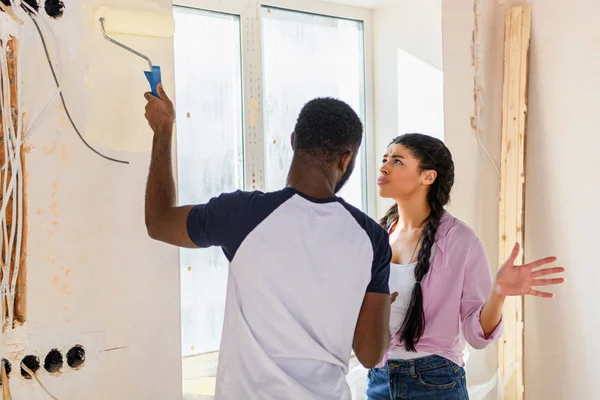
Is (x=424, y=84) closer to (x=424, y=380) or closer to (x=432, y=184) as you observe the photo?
(x=432, y=184)

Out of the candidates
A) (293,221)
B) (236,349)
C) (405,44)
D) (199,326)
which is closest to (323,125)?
(293,221)

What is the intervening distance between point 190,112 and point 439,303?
99 cm

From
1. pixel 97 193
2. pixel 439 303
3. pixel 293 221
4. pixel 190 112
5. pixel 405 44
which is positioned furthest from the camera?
pixel 405 44

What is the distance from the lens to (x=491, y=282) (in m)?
1.76

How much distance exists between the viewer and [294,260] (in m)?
1.23

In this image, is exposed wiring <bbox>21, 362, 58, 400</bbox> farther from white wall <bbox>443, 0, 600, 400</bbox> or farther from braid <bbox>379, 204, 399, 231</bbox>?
white wall <bbox>443, 0, 600, 400</bbox>

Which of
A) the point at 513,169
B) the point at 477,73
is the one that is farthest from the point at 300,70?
the point at 513,169

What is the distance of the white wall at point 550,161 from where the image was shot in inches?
90.6

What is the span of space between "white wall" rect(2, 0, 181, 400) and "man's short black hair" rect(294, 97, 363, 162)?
0.49m

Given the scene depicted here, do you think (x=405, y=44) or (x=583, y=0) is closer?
(x=583, y=0)

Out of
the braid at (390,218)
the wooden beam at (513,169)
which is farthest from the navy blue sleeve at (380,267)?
the wooden beam at (513,169)

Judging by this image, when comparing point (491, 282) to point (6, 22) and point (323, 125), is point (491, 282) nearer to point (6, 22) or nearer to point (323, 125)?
point (323, 125)

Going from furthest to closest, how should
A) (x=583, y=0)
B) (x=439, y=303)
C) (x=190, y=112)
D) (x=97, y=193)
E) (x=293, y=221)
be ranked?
(x=583, y=0) < (x=190, y=112) < (x=439, y=303) < (x=97, y=193) < (x=293, y=221)

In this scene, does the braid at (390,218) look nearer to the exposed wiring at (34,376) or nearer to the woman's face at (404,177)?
the woman's face at (404,177)
